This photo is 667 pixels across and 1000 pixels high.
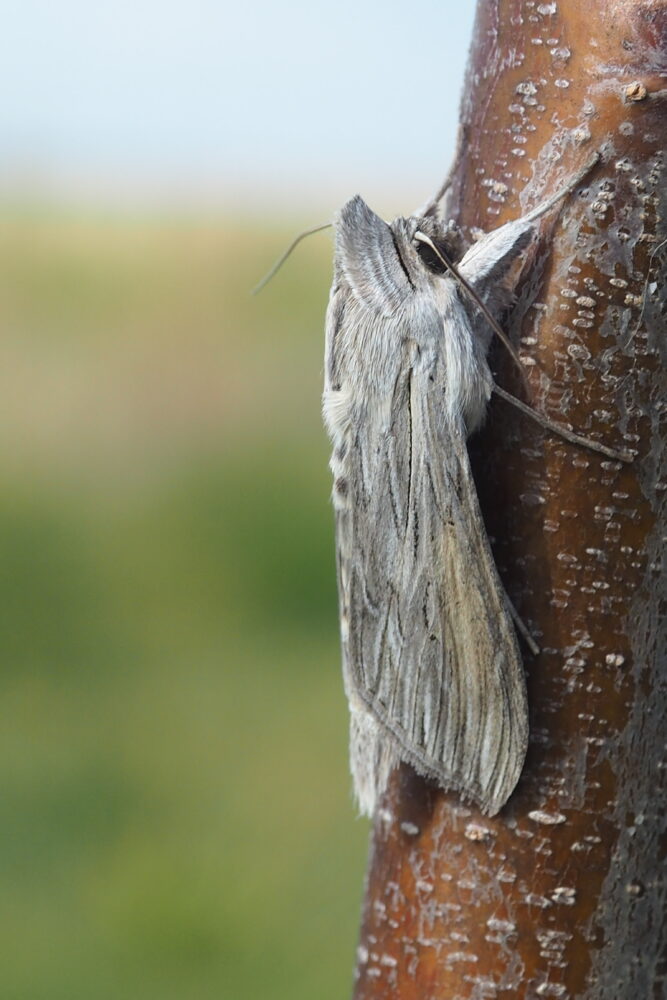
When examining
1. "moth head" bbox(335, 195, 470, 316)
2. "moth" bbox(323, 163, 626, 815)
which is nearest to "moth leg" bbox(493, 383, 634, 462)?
"moth" bbox(323, 163, 626, 815)

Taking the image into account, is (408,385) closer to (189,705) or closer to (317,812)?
(317,812)

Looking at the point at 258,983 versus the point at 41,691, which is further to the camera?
the point at 41,691

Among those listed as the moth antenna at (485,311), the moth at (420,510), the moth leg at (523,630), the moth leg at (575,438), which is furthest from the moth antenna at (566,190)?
the moth leg at (523,630)

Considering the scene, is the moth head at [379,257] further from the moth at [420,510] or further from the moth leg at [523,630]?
the moth leg at [523,630]

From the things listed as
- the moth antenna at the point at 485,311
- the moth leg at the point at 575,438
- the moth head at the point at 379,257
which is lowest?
the moth leg at the point at 575,438

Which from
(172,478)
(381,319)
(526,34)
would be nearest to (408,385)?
(381,319)

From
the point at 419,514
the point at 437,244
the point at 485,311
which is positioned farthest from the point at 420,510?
the point at 437,244
